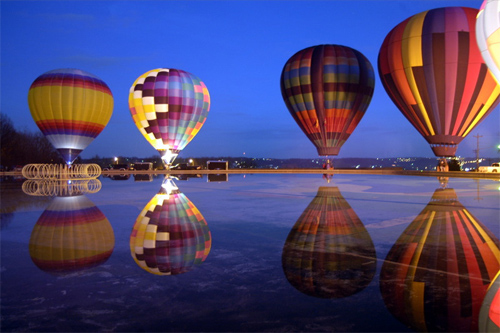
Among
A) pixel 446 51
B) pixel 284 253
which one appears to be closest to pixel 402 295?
pixel 284 253

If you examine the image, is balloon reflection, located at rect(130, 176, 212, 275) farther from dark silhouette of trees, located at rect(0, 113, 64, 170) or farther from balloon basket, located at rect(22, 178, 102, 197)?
dark silhouette of trees, located at rect(0, 113, 64, 170)

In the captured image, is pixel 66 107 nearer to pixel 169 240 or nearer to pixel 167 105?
pixel 167 105

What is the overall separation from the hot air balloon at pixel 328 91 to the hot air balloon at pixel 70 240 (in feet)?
77.7

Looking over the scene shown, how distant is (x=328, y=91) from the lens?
30156mm

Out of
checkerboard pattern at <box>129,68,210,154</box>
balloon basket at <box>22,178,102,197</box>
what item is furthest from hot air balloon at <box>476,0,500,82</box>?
checkerboard pattern at <box>129,68,210,154</box>

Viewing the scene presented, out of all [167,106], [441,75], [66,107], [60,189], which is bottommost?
[60,189]

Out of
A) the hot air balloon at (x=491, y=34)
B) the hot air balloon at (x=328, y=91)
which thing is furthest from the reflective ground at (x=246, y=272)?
the hot air balloon at (x=328, y=91)

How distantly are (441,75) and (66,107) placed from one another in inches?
1031

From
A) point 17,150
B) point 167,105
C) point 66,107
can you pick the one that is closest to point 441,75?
point 167,105

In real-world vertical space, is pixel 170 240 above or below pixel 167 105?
below

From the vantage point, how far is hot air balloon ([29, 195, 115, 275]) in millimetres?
5133

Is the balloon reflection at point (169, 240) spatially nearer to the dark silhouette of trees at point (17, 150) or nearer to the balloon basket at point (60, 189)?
the balloon basket at point (60, 189)

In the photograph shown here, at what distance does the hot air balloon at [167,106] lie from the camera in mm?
31062

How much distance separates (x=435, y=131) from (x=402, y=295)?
2460 cm
